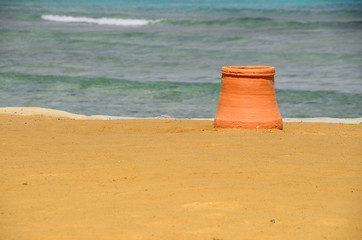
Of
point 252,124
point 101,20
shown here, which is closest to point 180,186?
point 252,124

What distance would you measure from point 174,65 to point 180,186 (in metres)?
17.1

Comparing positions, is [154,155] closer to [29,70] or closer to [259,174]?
[259,174]

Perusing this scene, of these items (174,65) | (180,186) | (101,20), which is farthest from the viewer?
(101,20)

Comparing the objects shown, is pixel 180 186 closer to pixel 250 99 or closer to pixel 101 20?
pixel 250 99

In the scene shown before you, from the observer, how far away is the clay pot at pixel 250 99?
848cm

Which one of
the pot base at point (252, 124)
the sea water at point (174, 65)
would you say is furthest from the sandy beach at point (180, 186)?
the sea water at point (174, 65)

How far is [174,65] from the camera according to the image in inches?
877

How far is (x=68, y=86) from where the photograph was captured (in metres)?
17.3

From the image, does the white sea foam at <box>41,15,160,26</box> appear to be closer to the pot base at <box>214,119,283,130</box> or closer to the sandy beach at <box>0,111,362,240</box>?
the pot base at <box>214,119,283,130</box>

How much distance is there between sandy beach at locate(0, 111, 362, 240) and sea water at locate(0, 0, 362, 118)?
589 centimetres

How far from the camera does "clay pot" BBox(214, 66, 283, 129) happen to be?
27.8 feet

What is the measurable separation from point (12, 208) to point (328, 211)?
241 cm

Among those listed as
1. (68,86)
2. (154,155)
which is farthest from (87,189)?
(68,86)

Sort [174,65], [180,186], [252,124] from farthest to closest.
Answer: [174,65] → [252,124] → [180,186]
